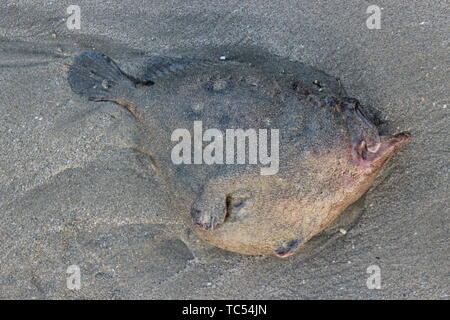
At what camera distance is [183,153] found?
308cm

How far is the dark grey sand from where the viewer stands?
3.23m

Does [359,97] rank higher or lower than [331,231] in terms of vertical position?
higher

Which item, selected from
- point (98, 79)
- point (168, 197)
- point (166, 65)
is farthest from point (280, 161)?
point (98, 79)

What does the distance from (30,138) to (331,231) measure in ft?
7.04

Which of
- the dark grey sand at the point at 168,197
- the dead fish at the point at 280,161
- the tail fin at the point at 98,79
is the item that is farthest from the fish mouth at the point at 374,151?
the tail fin at the point at 98,79

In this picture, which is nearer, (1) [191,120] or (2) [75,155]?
(1) [191,120]

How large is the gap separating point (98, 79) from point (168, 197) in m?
0.94

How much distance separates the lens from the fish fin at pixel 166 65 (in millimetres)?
3350

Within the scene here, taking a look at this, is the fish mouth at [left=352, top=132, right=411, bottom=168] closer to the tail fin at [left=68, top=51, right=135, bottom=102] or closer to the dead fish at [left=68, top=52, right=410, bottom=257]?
the dead fish at [left=68, top=52, right=410, bottom=257]

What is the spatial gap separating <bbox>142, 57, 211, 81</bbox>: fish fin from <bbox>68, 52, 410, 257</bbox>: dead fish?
0.51 feet

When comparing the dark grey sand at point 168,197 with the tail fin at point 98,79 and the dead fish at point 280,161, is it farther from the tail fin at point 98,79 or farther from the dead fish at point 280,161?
the dead fish at point 280,161

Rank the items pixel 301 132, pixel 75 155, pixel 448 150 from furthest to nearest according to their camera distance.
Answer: pixel 75 155
pixel 448 150
pixel 301 132

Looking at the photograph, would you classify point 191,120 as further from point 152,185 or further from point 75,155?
point 75,155

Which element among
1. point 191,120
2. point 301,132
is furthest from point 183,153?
point 301,132
